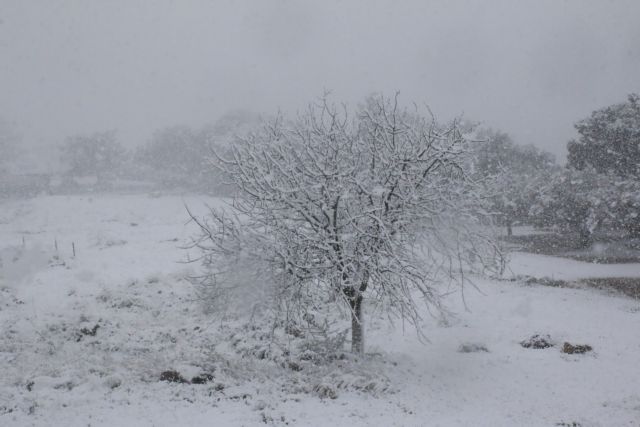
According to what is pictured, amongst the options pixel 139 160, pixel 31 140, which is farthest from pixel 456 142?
pixel 31 140

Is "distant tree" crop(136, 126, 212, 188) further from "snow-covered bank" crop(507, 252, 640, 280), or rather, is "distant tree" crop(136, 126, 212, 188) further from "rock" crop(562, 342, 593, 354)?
"rock" crop(562, 342, 593, 354)

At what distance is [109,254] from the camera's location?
78.0ft

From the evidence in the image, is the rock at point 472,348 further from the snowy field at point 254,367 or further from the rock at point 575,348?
the rock at point 575,348

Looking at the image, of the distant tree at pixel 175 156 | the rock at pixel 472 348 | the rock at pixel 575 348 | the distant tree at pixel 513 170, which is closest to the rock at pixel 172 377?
the rock at pixel 472 348

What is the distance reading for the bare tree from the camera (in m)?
10.1

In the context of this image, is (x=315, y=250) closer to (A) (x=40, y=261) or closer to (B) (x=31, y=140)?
(A) (x=40, y=261)

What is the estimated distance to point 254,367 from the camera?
11461mm

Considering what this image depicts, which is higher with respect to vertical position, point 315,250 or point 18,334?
point 315,250

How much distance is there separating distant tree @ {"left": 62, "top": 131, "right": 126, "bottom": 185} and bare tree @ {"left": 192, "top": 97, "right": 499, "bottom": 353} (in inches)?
2492

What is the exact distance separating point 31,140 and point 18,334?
128861mm

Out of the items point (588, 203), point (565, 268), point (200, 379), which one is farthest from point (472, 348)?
point (588, 203)

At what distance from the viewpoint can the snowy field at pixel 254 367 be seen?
366 inches

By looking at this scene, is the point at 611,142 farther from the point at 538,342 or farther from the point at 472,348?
the point at 472,348

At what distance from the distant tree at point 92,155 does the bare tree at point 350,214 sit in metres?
63.3
